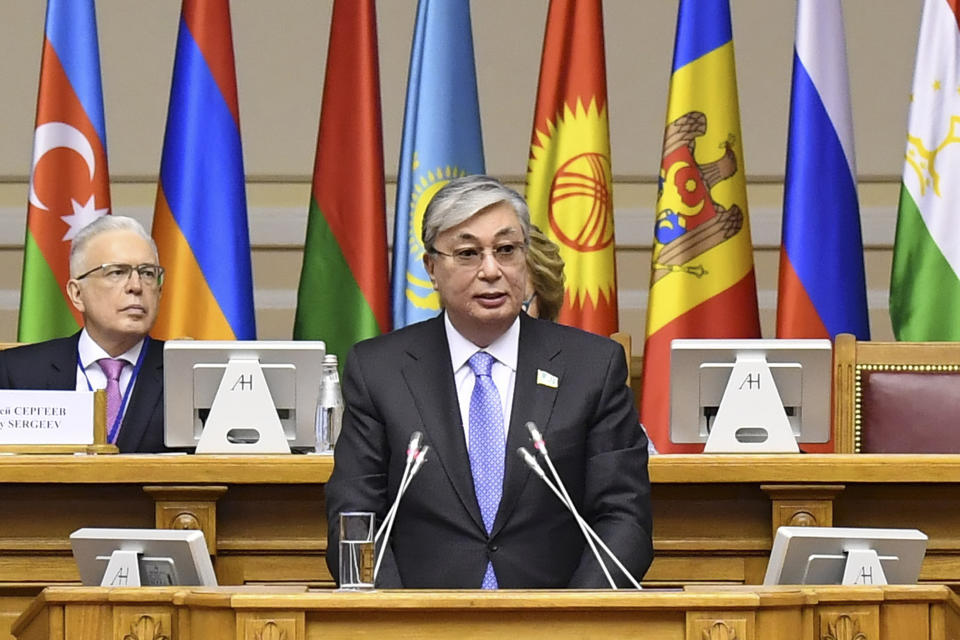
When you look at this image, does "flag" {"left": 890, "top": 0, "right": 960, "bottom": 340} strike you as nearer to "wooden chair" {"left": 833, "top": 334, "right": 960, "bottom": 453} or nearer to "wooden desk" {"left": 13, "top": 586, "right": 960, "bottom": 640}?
"wooden chair" {"left": 833, "top": 334, "right": 960, "bottom": 453}

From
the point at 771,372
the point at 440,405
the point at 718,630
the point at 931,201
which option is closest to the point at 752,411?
the point at 771,372

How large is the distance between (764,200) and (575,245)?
1.17 m

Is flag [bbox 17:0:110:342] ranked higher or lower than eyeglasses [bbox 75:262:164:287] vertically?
higher

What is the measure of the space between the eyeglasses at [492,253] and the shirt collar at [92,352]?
1507 mm

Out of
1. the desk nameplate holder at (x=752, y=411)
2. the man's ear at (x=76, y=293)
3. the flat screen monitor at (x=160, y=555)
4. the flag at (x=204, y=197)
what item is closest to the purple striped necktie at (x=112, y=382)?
the man's ear at (x=76, y=293)

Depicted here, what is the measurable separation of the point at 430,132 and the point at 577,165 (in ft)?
1.69

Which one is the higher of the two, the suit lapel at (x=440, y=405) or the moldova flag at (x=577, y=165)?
the moldova flag at (x=577, y=165)

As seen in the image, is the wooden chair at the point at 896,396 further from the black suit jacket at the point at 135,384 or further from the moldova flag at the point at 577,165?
the black suit jacket at the point at 135,384

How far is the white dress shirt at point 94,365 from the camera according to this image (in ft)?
13.4

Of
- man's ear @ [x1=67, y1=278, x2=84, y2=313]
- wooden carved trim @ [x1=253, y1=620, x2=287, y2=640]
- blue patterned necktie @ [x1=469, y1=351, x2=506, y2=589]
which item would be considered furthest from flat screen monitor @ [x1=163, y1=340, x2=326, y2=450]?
wooden carved trim @ [x1=253, y1=620, x2=287, y2=640]

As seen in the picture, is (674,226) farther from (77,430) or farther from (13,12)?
(13,12)

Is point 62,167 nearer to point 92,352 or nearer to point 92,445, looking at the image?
point 92,352

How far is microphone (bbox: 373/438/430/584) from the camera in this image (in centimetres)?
262

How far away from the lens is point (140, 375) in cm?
402
